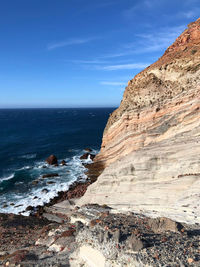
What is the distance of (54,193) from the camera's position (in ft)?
122

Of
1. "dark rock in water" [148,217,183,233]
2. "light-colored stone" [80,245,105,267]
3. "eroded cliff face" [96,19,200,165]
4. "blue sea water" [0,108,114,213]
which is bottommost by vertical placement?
"blue sea water" [0,108,114,213]

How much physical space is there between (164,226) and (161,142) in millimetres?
11272

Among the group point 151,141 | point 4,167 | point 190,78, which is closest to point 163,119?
point 151,141

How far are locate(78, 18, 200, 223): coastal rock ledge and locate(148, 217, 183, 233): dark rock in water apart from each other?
6.46ft

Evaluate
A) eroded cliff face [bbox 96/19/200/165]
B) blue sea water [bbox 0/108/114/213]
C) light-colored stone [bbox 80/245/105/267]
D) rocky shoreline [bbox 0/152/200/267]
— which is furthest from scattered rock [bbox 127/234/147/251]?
blue sea water [bbox 0/108/114/213]

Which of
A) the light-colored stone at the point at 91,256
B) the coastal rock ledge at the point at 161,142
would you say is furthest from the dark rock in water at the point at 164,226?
the light-colored stone at the point at 91,256

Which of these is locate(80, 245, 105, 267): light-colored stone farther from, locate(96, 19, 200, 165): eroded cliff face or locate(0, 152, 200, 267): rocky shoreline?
locate(96, 19, 200, 165): eroded cliff face

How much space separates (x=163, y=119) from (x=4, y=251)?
2071cm

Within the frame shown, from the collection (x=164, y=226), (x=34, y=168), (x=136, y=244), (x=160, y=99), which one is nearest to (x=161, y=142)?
(x=160, y=99)

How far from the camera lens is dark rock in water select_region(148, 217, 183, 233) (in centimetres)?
1135

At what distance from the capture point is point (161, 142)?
2169 centimetres

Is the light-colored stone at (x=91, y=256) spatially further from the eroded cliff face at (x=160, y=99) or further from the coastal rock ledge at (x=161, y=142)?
the eroded cliff face at (x=160, y=99)

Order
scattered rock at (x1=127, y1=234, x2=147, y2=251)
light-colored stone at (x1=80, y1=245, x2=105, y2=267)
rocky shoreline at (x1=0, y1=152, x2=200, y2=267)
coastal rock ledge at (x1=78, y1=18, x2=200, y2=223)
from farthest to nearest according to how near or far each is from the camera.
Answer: coastal rock ledge at (x1=78, y1=18, x2=200, y2=223) < light-colored stone at (x1=80, y1=245, x2=105, y2=267) < scattered rock at (x1=127, y1=234, x2=147, y2=251) < rocky shoreline at (x1=0, y1=152, x2=200, y2=267)

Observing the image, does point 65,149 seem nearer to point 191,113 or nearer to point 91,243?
point 191,113
